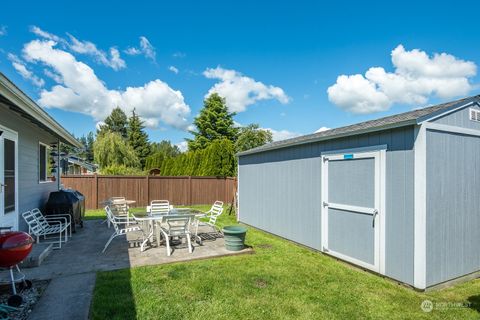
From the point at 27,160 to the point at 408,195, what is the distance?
7.43 metres

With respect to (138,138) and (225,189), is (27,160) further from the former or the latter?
(138,138)

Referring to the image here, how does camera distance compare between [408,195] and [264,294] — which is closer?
[264,294]

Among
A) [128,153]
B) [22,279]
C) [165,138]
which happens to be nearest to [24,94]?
[22,279]

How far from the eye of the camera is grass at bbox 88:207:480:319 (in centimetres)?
301

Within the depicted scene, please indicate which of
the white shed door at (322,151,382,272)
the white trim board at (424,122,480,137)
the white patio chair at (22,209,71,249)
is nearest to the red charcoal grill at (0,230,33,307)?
the white patio chair at (22,209,71,249)

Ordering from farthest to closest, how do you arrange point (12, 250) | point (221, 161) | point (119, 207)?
point (221, 161) < point (119, 207) < point (12, 250)

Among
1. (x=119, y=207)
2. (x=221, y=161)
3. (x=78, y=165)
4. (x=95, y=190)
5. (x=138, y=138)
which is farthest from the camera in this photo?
(x=138, y=138)

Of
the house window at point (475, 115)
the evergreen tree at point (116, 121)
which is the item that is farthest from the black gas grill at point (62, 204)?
the evergreen tree at point (116, 121)

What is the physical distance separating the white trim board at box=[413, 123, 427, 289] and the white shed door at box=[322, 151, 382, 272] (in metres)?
0.57

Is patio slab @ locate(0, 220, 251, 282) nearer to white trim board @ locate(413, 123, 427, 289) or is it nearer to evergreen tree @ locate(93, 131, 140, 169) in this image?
white trim board @ locate(413, 123, 427, 289)

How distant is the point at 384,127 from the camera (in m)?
4.08

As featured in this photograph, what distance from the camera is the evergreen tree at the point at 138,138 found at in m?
34.2

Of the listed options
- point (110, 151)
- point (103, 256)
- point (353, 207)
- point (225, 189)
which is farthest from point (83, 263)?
point (110, 151)

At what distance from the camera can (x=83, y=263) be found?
182 inches
